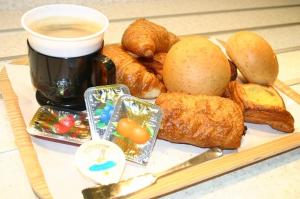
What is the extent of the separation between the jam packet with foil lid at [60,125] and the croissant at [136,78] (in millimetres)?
126

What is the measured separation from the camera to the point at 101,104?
0.65 metres

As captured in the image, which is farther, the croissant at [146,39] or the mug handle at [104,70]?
the croissant at [146,39]

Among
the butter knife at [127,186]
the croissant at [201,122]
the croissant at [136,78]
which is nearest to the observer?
the butter knife at [127,186]

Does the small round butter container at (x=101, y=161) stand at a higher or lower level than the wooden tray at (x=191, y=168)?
higher

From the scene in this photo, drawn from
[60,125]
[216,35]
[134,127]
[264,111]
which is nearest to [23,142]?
[60,125]

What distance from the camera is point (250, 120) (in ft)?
2.28

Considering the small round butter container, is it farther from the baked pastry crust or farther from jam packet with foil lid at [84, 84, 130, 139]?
the baked pastry crust

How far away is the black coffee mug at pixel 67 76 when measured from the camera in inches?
23.1

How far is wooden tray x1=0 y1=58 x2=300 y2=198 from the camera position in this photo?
516 mm

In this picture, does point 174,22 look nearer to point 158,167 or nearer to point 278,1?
point 278,1

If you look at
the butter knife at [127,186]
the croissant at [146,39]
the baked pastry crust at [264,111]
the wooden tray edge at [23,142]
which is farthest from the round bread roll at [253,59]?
the wooden tray edge at [23,142]

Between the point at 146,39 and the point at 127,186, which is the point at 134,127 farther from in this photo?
the point at 146,39

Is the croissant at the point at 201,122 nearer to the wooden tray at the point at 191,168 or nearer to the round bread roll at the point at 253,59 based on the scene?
the wooden tray at the point at 191,168

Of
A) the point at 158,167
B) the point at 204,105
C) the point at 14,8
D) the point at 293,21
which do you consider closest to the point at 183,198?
the point at 158,167
